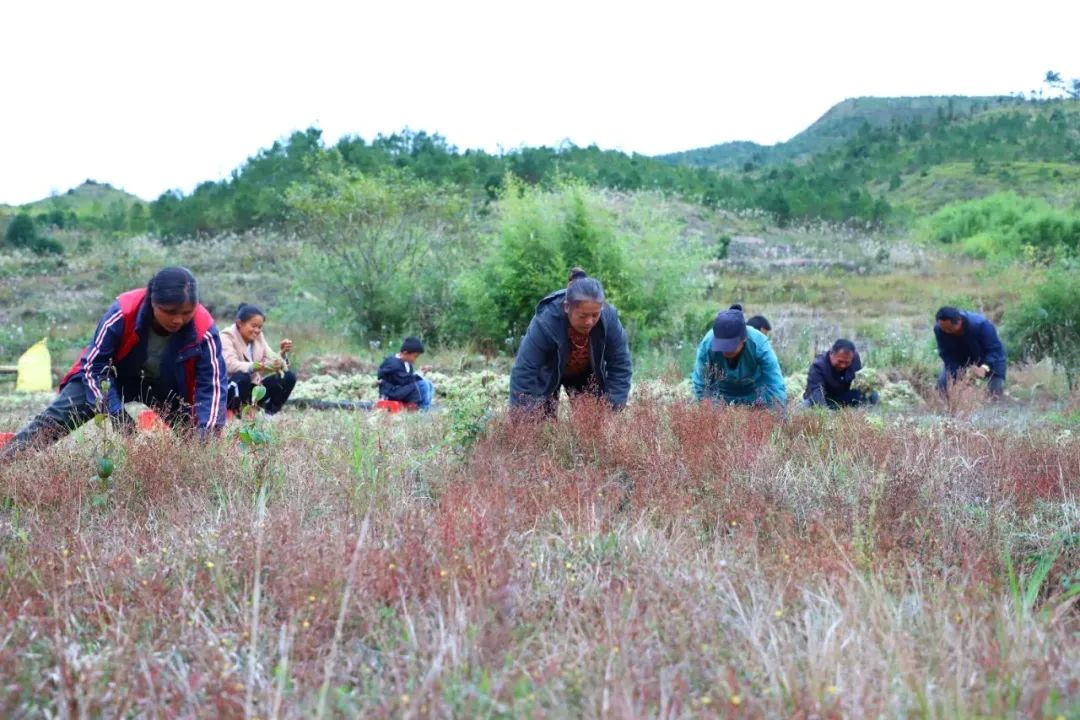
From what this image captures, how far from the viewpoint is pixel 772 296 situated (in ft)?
81.3

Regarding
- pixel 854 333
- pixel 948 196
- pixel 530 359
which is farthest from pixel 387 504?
pixel 948 196

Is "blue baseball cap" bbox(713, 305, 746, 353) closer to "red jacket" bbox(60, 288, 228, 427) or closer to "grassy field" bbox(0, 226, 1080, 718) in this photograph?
"grassy field" bbox(0, 226, 1080, 718)

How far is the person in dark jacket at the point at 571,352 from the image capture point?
19.6ft

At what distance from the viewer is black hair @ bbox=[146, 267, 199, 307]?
17.0ft

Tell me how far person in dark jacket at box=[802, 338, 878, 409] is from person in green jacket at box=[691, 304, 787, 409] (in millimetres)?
1811

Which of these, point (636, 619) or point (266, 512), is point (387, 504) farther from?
point (636, 619)

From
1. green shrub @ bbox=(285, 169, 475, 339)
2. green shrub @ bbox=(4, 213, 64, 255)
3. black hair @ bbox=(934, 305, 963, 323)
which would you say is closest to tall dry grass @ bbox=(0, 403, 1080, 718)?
black hair @ bbox=(934, 305, 963, 323)

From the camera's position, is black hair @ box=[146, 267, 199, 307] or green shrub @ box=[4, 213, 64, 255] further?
green shrub @ box=[4, 213, 64, 255]

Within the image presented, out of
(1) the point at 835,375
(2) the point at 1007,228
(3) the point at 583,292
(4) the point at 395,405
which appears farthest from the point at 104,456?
(2) the point at 1007,228

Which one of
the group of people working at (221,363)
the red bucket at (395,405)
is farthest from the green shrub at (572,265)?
the group of people working at (221,363)

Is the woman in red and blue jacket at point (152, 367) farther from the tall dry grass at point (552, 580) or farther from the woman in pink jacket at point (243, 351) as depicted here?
the woman in pink jacket at point (243, 351)

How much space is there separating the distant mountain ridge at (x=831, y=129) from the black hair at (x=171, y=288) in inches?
2923

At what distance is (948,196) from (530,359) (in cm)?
4912

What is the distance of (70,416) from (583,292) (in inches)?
117
